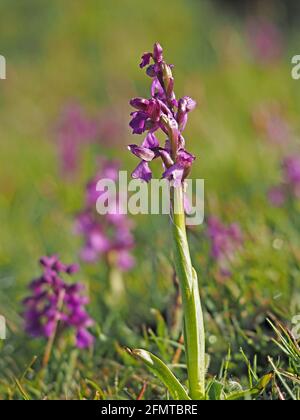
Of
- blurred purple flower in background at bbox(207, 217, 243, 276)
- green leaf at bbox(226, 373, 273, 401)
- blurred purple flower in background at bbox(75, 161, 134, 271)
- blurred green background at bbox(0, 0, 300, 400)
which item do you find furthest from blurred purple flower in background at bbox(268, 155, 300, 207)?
green leaf at bbox(226, 373, 273, 401)

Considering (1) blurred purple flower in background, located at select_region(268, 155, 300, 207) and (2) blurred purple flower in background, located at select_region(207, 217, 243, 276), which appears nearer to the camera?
(2) blurred purple flower in background, located at select_region(207, 217, 243, 276)

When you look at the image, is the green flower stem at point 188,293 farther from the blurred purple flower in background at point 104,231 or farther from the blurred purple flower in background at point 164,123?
the blurred purple flower in background at point 104,231

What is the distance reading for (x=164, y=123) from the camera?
1.52 m

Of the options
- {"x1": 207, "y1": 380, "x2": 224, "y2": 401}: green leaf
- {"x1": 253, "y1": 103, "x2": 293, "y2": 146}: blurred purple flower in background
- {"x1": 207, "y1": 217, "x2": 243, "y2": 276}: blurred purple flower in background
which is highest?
{"x1": 253, "y1": 103, "x2": 293, "y2": 146}: blurred purple flower in background

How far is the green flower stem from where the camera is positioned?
5.03 feet

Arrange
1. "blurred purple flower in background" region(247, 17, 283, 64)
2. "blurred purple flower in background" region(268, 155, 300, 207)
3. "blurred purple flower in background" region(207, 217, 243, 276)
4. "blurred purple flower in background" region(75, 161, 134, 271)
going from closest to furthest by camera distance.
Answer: "blurred purple flower in background" region(207, 217, 243, 276), "blurred purple flower in background" region(75, 161, 134, 271), "blurred purple flower in background" region(268, 155, 300, 207), "blurred purple flower in background" region(247, 17, 283, 64)

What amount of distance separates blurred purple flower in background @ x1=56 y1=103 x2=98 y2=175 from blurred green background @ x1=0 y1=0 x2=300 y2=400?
0.10m

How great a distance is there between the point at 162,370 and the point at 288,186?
62.5 inches

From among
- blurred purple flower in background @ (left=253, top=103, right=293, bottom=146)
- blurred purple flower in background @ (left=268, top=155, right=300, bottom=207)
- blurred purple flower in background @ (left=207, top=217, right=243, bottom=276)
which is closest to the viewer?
blurred purple flower in background @ (left=207, top=217, right=243, bottom=276)

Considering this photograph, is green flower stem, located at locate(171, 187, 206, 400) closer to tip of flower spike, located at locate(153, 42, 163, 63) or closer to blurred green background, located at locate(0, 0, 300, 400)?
tip of flower spike, located at locate(153, 42, 163, 63)

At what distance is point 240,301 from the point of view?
7.04 ft

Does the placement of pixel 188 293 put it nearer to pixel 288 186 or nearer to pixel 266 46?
pixel 288 186

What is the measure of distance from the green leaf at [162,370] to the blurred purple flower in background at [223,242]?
76 cm
